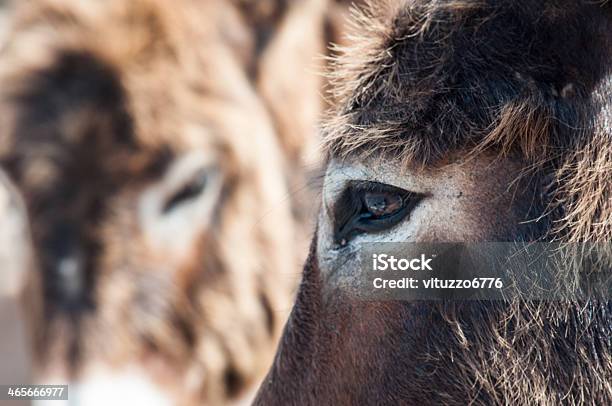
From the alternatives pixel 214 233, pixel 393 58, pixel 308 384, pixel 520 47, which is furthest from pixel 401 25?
pixel 214 233

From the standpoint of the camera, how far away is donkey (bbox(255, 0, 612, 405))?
135 centimetres

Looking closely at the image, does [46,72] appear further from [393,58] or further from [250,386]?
[393,58]

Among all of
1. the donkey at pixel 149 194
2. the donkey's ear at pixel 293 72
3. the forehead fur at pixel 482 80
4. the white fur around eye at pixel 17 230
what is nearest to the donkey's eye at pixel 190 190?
the donkey at pixel 149 194

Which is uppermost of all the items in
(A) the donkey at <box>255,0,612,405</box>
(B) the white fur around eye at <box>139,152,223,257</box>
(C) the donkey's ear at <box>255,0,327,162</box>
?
(C) the donkey's ear at <box>255,0,327,162</box>

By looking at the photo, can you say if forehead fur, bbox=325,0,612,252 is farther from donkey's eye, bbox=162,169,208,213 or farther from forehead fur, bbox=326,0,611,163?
donkey's eye, bbox=162,169,208,213

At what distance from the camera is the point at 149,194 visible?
3340mm

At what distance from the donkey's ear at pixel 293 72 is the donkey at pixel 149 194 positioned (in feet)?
0.04

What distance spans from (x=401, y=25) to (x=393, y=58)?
A: 63mm

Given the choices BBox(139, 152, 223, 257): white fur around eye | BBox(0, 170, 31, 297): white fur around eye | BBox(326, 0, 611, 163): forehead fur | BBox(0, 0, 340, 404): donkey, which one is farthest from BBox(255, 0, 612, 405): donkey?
BBox(0, 170, 31, 297): white fur around eye

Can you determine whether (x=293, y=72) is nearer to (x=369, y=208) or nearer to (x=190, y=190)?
(x=190, y=190)

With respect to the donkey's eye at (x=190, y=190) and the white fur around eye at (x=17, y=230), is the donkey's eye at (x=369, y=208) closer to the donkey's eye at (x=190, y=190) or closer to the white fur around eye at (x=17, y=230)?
→ the donkey's eye at (x=190, y=190)

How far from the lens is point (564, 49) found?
1350 mm

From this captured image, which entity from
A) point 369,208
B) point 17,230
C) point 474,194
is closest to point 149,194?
point 17,230

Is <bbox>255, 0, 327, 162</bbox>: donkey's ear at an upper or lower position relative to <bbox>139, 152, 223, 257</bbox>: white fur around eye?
upper
